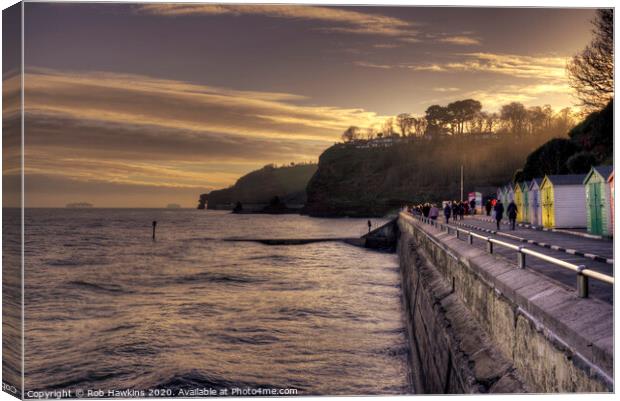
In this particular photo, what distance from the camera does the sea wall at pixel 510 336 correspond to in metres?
6.03

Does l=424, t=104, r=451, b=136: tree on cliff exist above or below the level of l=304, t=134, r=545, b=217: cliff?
above

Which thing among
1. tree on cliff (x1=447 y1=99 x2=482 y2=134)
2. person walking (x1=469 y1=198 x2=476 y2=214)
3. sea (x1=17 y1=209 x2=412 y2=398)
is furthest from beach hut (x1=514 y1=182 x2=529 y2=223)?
tree on cliff (x1=447 y1=99 x2=482 y2=134)

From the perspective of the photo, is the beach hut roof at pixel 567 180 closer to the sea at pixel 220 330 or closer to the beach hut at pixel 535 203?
the beach hut at pixel 535 203

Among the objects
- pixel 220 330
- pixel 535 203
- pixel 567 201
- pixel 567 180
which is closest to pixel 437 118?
pixel 535 203

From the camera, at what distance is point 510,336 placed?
8422 millimetres

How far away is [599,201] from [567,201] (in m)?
7.11

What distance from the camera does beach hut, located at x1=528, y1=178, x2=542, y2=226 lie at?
35.2 meters

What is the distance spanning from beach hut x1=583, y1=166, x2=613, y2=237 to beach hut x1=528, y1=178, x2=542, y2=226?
938cm

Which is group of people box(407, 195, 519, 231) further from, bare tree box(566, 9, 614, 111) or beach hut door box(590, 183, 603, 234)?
bare tree box(566, 9, 614, 111)

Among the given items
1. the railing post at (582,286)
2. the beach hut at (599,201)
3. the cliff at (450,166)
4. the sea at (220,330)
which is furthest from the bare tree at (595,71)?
the cliff at (450,166)

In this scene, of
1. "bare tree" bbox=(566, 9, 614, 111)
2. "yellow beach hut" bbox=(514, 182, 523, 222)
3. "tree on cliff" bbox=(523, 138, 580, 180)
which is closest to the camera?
"bare tree" bbox=(566, 9, 614, 111)

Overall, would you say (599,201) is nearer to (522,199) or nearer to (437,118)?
(522,199)

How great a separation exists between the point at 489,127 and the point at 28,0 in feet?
540

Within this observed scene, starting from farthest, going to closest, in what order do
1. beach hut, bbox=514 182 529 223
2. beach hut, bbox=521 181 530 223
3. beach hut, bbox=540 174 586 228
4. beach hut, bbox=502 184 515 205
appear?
beach hut, bbox=502 184 515 205 → beach hut, bbox=514 182 529 223 → beach hut, bbox=521 181 530 223 → beach hut, bbox=540 174 586 228
